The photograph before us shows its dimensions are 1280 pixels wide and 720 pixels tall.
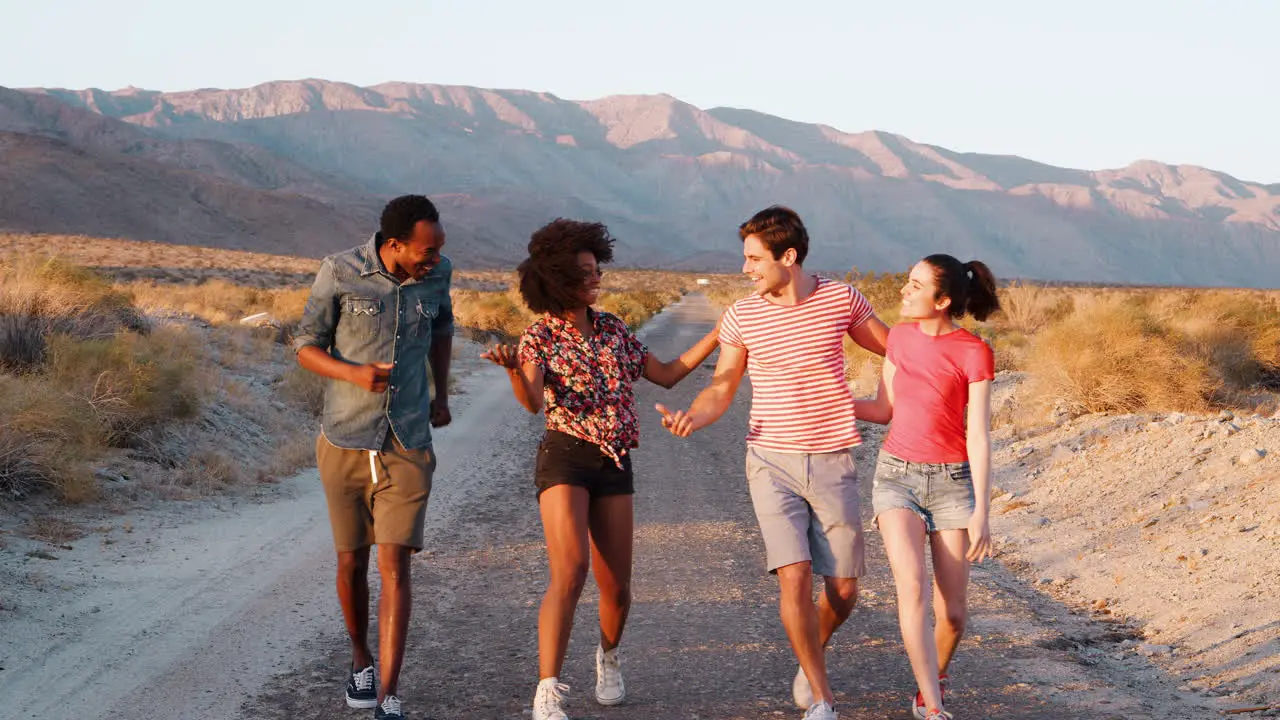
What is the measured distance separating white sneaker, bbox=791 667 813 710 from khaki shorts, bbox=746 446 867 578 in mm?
549

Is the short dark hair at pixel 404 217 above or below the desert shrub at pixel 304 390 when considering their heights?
above

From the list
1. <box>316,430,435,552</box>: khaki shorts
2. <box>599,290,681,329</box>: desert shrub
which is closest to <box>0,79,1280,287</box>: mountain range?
<box>599,290,681,329</box>: desert shrub

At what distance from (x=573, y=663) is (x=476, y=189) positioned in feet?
595

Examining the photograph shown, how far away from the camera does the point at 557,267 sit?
4.60 m

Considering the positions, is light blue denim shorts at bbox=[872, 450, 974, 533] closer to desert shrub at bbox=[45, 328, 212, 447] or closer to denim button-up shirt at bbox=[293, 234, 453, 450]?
denim button-up shirt at bbox=[293, 234, 453, 450]

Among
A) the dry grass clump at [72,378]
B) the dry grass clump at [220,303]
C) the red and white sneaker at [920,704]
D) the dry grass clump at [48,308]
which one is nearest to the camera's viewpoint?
the red and white sneaker at [920,704]

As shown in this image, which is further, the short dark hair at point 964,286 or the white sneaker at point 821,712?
the short dark hair at point 964,286

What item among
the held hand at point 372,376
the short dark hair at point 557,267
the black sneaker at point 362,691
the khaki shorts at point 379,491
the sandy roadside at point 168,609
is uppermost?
the short dark hair at point 557,267

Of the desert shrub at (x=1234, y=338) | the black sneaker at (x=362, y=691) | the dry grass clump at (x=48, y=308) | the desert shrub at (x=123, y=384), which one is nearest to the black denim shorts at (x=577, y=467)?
the black sneaker at (x=362, y=691)

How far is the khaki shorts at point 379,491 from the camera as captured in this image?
14.8 feet

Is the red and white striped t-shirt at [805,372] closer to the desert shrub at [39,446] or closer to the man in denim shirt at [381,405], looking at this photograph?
the man in denim shirt at [381,405]

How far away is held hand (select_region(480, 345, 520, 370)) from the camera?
14.0 feet

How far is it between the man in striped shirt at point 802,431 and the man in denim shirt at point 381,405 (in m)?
1.06

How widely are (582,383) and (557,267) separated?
1.58ft
